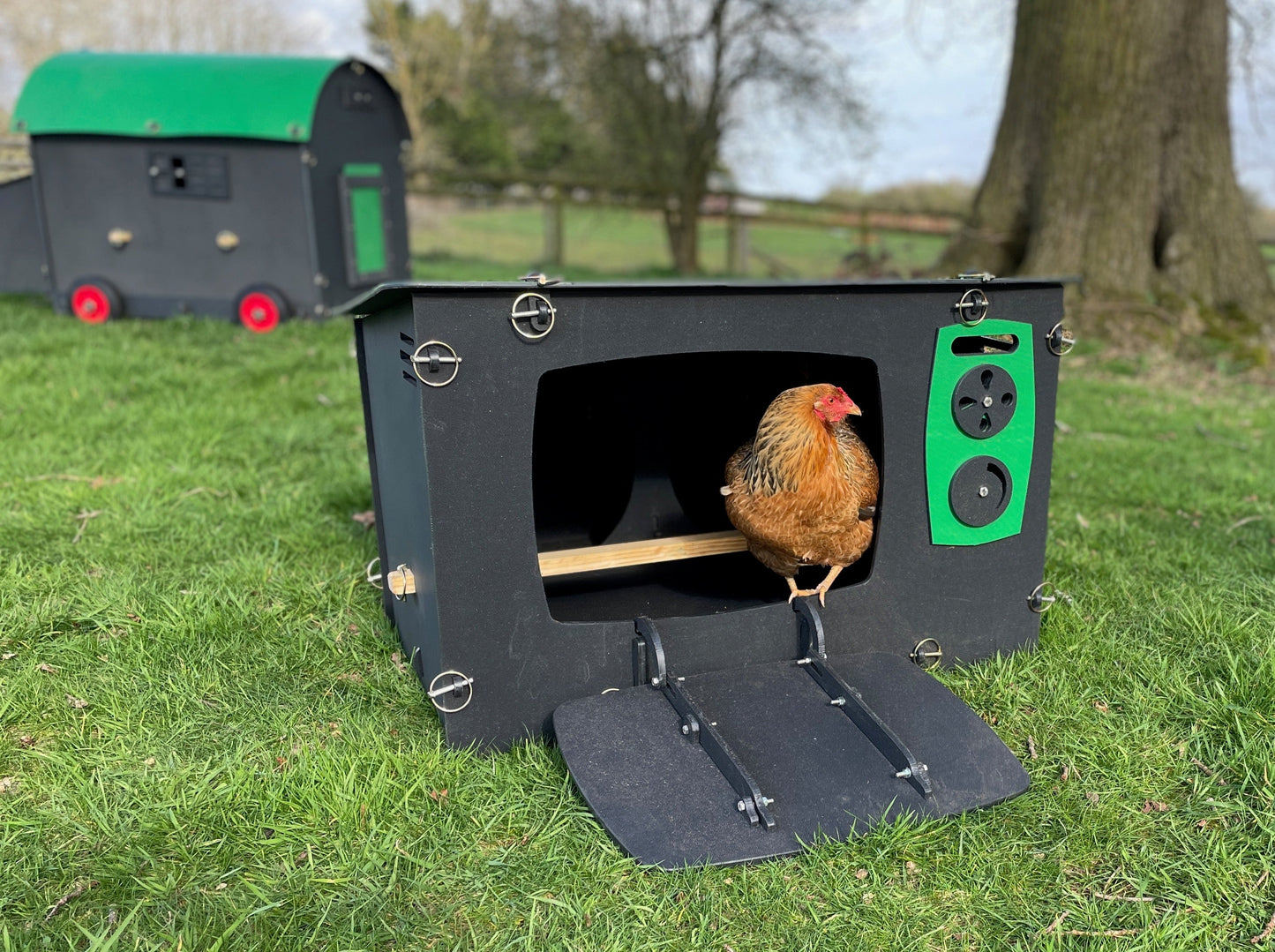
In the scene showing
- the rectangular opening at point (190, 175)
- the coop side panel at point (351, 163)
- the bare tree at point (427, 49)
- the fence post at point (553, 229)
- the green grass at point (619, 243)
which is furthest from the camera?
the bare tree at point (427, 49)

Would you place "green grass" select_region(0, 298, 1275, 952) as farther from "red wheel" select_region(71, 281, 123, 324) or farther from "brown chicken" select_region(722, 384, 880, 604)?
"red wheel" select_region(71, 281, 123, 324)

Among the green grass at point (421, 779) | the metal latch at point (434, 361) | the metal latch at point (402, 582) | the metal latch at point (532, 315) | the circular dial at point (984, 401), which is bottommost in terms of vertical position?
the green grass at point (421, 779)

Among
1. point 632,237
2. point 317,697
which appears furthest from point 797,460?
point 632,237

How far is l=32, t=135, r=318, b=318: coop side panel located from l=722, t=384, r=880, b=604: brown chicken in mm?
5371

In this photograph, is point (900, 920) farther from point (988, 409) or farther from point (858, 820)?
point (988, 409)

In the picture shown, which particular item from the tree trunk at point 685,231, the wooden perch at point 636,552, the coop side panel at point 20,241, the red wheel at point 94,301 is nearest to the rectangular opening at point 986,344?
the wooden perch at point 636,552

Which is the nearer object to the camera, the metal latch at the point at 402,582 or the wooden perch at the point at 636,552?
the metal latch at the point at 402,582

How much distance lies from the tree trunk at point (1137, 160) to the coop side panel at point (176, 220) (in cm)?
583

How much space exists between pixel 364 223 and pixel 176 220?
1.37 m

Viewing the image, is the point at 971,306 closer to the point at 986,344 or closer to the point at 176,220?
the point at 986,344

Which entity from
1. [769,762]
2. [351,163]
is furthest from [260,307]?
[769,762]

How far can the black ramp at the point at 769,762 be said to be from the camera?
1.80 meters

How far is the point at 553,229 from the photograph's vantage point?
51.1 ft

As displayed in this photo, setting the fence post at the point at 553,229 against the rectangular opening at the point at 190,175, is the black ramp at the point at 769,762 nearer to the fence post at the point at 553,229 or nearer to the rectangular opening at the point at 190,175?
the rectangular opening at the point at 190,175
